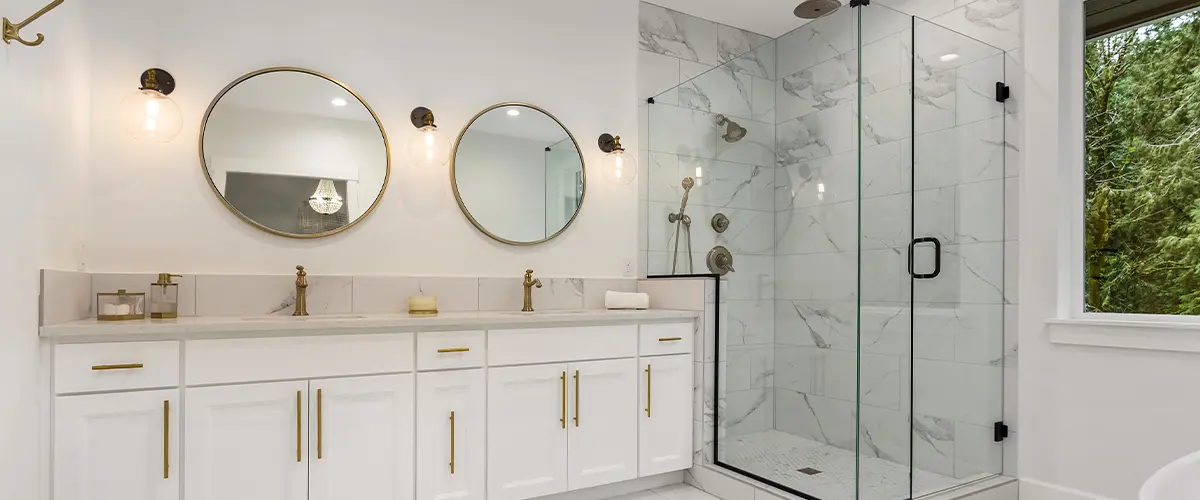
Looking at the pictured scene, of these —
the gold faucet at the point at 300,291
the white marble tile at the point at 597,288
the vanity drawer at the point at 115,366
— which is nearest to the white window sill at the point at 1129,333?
the white marble tile at the point at 597,288

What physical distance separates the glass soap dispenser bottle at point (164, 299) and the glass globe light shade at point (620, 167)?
6.69ft

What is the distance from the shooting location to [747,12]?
3.77 metres

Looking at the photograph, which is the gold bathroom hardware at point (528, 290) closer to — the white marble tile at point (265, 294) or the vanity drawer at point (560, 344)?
the vanity drawer at point (560, 344)

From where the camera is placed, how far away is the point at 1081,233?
2713mm

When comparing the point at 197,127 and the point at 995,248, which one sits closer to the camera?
the point at 197,127

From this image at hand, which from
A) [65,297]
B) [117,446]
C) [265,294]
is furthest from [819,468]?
[65,297]

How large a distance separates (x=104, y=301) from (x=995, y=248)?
141 inches

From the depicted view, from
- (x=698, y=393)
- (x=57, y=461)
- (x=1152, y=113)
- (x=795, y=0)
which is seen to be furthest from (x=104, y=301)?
(x=1152, y=113)

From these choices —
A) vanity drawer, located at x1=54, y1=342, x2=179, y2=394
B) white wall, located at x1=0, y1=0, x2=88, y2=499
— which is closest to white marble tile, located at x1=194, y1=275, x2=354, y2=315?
white wall, located at x1=0, y1=0, x2=88, y2=499

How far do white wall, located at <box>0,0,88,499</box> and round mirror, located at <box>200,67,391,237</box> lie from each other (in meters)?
0.48

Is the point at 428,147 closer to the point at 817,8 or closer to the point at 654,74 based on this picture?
the point at 654,74

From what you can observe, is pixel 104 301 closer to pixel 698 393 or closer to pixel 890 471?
pixel 698 393

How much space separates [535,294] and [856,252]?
152 cm

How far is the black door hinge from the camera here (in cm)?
284
